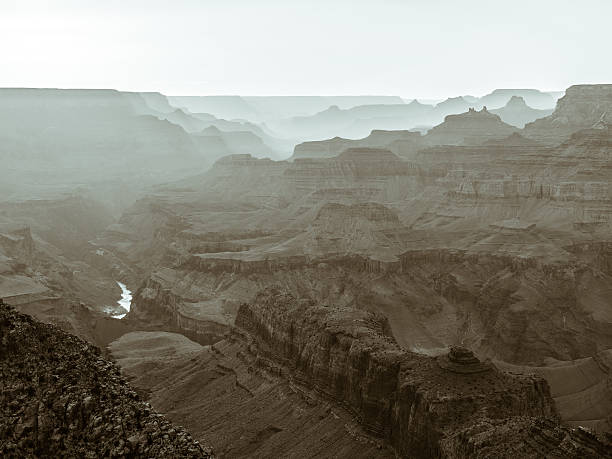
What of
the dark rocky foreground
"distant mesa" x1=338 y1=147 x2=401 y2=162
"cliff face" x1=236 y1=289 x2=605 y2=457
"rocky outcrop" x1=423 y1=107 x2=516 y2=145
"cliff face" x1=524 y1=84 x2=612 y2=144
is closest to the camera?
the dark rocky foreground

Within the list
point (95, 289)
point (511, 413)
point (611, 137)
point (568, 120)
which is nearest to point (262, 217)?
point (95, 289)

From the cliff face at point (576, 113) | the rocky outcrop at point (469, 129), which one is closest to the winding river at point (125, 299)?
the cliff face at point (576, 113)

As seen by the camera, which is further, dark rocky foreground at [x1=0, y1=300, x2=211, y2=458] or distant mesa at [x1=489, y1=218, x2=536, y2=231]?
distant mesa at [x1=489, y1=218, x2=536, y2=231]

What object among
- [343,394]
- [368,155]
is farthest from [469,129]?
[343,394]

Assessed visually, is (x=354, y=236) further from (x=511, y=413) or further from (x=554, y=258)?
(x=511, y=413)

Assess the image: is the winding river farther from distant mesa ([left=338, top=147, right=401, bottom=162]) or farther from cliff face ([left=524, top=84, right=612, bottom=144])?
cliff face ([left=524, top=84, right=612, bottom=144])

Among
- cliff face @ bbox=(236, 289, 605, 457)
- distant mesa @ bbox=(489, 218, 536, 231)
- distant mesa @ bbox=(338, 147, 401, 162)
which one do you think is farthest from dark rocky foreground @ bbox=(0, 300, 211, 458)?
distant mesa @ bbox=(338, 147, 401, 162)
